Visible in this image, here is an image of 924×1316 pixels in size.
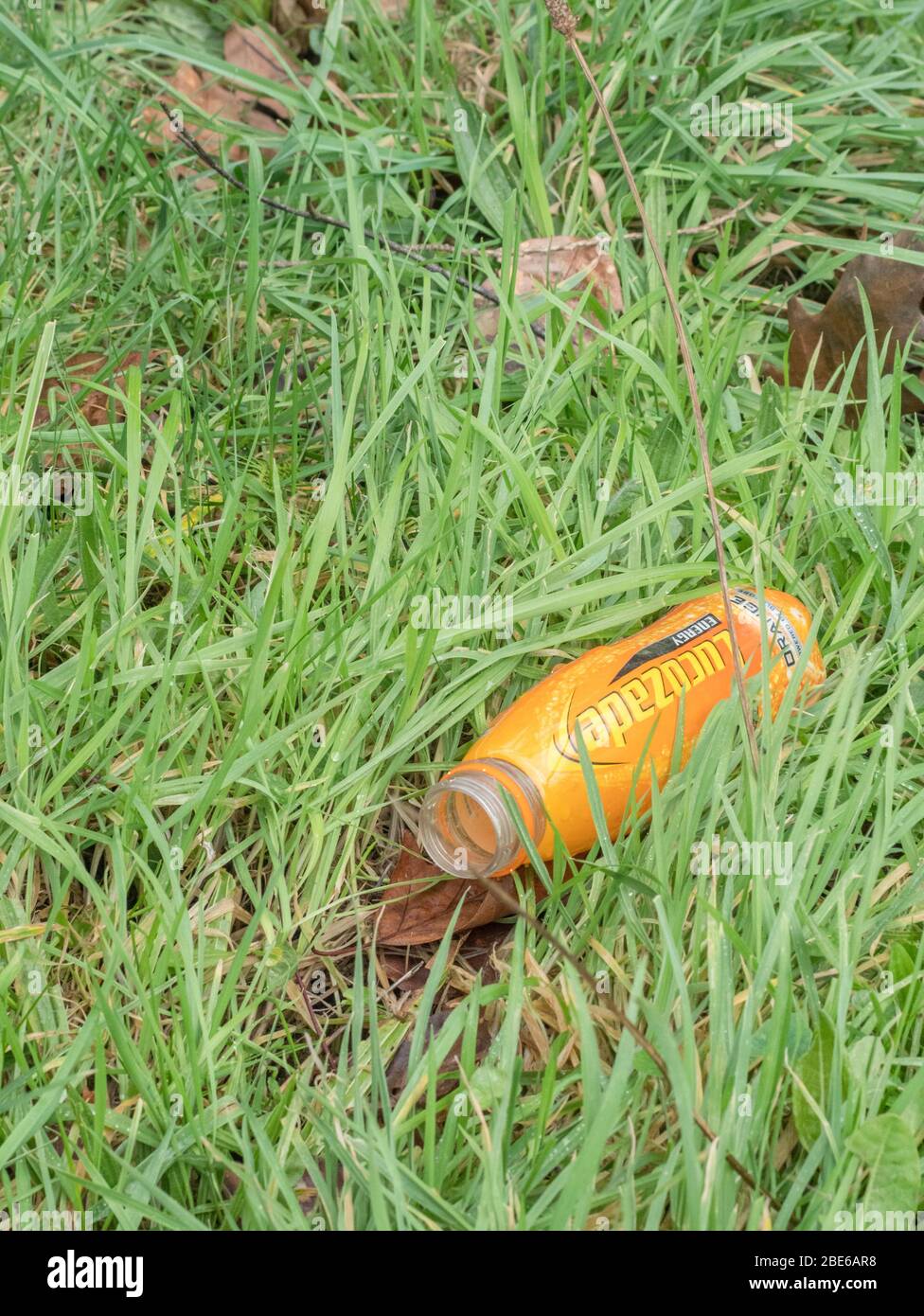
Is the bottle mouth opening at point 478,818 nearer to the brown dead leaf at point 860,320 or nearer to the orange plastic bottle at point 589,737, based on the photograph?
the orange plastic bottle at point 589,737

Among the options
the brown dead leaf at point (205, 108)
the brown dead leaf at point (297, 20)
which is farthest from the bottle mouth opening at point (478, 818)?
the brown dead leaf at point (297, 20)

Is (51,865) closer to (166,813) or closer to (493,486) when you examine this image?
(166,813)

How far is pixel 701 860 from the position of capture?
1.72 metres

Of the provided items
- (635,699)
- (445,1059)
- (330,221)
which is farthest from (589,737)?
(330,221)

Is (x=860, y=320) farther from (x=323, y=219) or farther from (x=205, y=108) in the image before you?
(x=205, y=108)

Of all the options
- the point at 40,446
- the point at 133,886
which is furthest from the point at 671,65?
the point at 133,886

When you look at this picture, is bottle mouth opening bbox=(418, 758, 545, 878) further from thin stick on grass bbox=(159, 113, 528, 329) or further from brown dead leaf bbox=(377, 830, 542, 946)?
thin stick on grass bbox=(159, 113, 528, 329)

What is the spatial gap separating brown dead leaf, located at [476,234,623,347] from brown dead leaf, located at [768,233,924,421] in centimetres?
36

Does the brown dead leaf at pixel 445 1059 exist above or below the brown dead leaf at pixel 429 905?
below

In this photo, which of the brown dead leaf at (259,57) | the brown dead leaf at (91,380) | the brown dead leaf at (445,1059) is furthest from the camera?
the brown dead leaf at (259,57)

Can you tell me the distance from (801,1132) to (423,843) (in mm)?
641

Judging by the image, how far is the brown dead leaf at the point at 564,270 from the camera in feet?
8.29

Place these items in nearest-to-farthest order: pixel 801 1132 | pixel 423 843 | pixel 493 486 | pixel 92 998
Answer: pixel 801 1132 → pixel 92 998 → pixel 423 843 → pixel 493 486

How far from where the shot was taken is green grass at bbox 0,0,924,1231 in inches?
60.7
